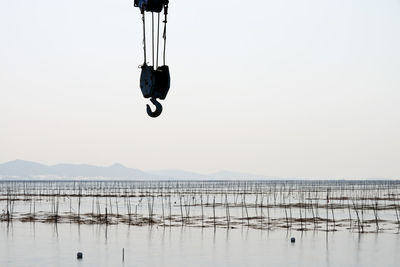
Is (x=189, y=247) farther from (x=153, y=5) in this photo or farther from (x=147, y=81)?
(x=153, y=5)

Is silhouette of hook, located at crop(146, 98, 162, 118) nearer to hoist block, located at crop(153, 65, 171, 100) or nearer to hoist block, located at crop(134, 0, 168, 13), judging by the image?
hoist block, located at crop(153, 65, 171, 100)

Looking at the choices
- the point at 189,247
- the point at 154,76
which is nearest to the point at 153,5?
the point at 154,76

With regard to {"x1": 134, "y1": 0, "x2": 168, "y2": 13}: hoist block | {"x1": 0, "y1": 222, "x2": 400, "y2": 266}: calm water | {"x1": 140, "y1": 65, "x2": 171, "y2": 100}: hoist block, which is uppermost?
{"x1": 134, "y1": 0, "x2": 168, "y2": 13}: hoist block

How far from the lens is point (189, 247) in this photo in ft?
93.0

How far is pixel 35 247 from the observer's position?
2831 cm

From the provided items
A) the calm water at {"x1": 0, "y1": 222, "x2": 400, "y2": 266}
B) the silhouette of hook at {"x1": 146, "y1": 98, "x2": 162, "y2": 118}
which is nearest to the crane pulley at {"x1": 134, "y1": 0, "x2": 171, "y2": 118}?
the silhouette of hook at {"x1": 146, "y1": 98, "x2": 162, "y2": 118}

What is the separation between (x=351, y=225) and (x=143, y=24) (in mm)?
30039

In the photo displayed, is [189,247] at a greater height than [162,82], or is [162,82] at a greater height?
[162,82]

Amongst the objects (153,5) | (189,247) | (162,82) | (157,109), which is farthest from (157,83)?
(189,247)

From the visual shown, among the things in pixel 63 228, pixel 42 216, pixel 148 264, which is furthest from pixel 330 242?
pixel 42 216

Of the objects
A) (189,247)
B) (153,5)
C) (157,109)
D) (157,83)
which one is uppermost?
(153,5)

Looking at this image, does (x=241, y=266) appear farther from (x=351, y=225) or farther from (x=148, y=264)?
(x=351, y=225)

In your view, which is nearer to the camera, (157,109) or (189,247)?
(157,109)

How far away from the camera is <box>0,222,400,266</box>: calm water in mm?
24906
